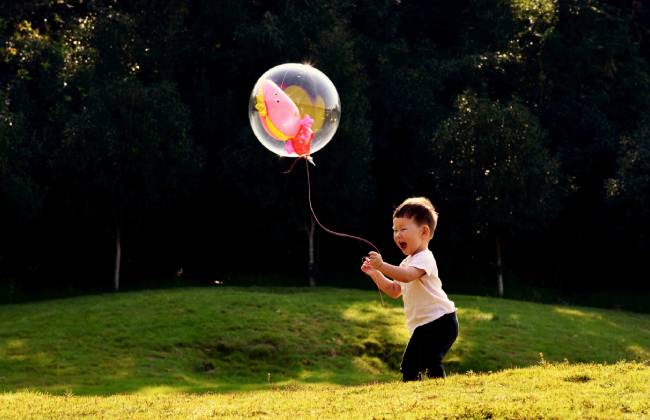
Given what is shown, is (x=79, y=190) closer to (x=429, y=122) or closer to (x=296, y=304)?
(x=296, y=304)

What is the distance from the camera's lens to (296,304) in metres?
27.7

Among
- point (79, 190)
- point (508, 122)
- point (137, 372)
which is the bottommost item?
point (137, 372)

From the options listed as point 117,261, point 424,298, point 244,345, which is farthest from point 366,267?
point 117,261

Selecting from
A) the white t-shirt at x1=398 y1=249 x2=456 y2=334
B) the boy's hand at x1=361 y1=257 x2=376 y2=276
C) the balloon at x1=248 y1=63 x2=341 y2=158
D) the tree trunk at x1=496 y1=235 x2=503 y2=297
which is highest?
the balloon at x1=248 y1=63 x2=341 y2=158

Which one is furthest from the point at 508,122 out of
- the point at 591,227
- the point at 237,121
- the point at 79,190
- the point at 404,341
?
the point at 79,190

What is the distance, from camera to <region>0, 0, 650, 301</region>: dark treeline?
3503 cm

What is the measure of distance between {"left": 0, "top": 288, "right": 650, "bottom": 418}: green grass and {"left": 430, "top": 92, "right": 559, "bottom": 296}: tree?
4884 millimetres

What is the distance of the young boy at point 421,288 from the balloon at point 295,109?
264 cm

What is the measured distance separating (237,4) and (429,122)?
31.8 feet

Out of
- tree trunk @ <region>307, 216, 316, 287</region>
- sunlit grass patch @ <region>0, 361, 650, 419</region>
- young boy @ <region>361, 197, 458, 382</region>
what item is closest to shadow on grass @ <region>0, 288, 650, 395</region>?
sunlit grass patch @ <region>0, 361, 650, 419</region>

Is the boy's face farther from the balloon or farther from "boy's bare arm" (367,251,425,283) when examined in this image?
the balloon

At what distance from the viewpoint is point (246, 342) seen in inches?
924

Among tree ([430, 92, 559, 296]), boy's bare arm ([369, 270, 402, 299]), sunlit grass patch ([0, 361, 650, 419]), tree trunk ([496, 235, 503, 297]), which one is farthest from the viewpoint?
tree trunk ([496, 235, 503, 297])

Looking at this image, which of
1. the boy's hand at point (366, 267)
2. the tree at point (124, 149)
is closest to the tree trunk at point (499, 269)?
the tree at point (124, 149)
